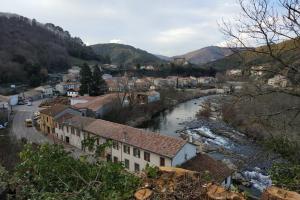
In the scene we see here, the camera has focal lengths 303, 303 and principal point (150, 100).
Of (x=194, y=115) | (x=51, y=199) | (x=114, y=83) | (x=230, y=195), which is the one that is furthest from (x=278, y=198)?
(x=114, y=83)

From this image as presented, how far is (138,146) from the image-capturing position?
20.4 m

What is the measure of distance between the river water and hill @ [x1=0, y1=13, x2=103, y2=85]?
32.2m

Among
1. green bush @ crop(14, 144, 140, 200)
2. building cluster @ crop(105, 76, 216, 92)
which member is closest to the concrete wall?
green bush @ crop(14, 144, 140, 200)

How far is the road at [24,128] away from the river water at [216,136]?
1268 cm

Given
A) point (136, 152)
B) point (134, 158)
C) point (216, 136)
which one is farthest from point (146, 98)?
point (136, 152)

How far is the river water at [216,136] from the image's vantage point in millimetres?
19797

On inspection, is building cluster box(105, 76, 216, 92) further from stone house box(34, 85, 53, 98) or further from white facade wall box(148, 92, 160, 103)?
stone house box(34, 85, 53, 98)

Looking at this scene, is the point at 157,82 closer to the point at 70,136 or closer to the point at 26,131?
the point at 26,131

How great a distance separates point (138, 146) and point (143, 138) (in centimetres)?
102

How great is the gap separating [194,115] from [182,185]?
4111 centimetres

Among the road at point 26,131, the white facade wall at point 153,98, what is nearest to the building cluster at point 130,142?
the road at point 26,131

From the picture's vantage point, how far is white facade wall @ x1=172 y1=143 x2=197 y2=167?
1853 centimetres

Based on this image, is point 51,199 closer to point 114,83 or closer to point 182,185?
point 182,185

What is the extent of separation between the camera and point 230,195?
12.4 ft
